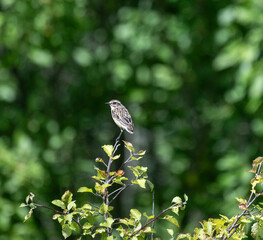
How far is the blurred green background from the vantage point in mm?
7203

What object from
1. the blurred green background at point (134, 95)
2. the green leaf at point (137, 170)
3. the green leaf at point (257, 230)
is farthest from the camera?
the blurred green background at point (134, 95)

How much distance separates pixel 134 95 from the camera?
816 centimetres

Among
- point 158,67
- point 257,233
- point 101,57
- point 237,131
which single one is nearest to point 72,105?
point 101,57

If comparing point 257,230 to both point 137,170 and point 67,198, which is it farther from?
point 67,198

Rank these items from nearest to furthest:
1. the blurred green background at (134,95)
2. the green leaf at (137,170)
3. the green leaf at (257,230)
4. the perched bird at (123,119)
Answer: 1. the green leaf at (137,170)
2. the green leaf at (257,230)
3. the perched bird at (123,119)
4. the blurred green background at (134,95)

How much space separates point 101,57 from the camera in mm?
8578

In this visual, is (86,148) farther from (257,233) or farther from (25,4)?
(257,233)

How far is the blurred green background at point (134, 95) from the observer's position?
7203 mm

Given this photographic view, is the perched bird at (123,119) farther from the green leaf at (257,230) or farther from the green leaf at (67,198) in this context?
the green leaf at (257,230)

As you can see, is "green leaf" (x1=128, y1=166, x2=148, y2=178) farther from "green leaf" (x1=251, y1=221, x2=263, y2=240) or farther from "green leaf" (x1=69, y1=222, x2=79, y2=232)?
"green leaf" (x1=251, y1=221, x2=263, y2=240)

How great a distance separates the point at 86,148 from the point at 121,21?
2.47 meters

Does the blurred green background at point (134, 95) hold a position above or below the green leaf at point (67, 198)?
above

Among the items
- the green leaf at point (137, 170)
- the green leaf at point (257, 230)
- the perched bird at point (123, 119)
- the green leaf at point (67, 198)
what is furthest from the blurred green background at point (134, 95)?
the green leaf at point (67, 198)

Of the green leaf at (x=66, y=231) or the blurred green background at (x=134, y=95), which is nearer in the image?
the green leaf at (x=66, y=231)
